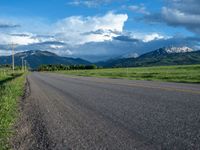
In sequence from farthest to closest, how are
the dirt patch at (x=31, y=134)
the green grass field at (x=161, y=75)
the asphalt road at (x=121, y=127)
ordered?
the green grass field at (x=161, y=75), the dirt patch at (x=31, y=134), the asphalt road at (x=121, y=127)

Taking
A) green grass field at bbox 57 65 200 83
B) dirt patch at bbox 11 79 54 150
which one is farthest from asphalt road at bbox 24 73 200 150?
green grass field at bbox 57 65 200 83

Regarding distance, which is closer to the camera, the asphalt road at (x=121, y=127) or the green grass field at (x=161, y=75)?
the asphalt road at (x=121, y=127)

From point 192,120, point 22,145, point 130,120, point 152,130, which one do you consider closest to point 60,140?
point 22,145

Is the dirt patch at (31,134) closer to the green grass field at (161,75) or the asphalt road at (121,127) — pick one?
the asphalt road at (121,127)

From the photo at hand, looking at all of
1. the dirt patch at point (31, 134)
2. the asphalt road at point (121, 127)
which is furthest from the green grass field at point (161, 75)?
the dirt patch at point (31, 134)

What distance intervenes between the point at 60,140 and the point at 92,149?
1.21m

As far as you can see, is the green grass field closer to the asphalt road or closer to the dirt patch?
the asphalt road

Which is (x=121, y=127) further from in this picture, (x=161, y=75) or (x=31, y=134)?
(x=161, y=75)

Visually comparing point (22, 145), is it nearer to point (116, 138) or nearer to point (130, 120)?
point (116, 138)

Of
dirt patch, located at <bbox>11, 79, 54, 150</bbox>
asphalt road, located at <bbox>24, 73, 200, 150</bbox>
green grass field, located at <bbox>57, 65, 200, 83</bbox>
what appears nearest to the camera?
asphalt road, located at <bbox>24, 73, 200, 150</bbox>

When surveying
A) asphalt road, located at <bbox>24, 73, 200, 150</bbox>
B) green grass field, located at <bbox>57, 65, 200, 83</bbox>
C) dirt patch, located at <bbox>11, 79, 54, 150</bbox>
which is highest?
asphalt road, located at <bbox>24, 73, 200, 150</bbox>

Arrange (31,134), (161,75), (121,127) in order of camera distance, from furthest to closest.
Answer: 1. (161,75)
2. (121,127)
3. (31,134)

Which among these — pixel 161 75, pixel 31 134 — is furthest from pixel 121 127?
pixel 161 75

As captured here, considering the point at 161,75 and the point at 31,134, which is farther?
the point at 161,75
